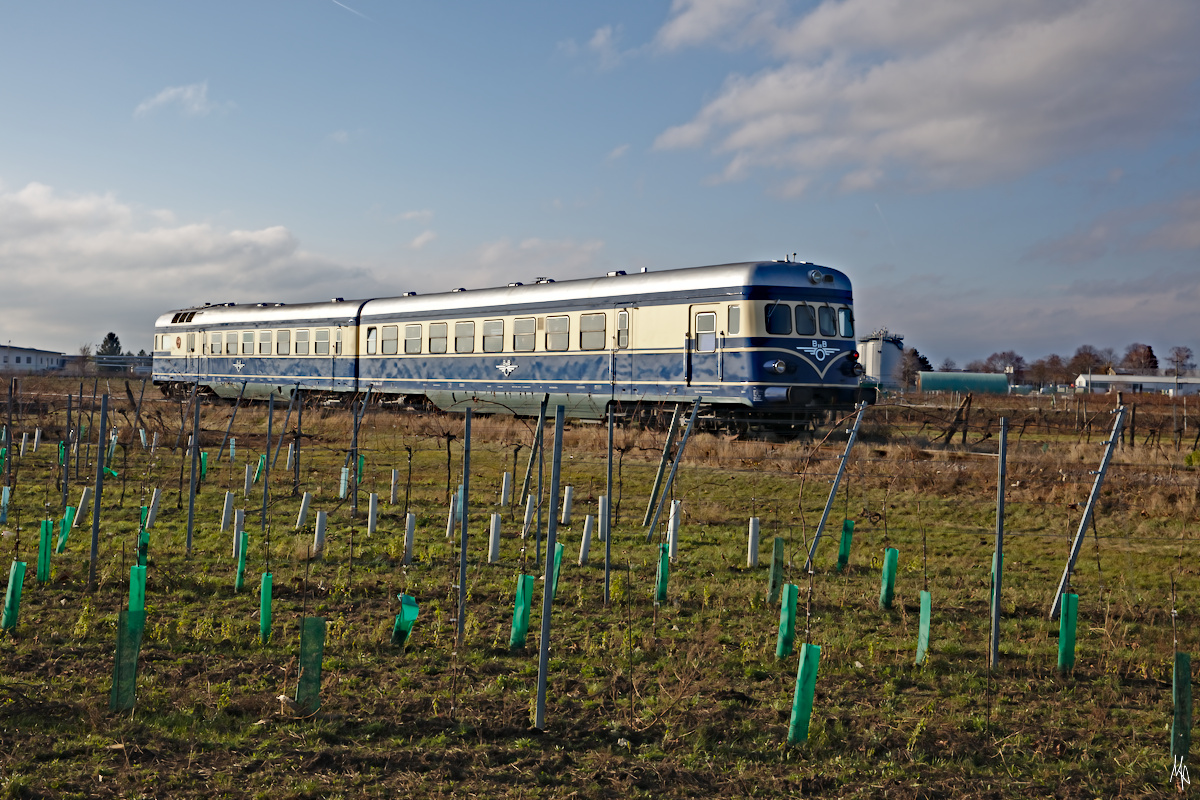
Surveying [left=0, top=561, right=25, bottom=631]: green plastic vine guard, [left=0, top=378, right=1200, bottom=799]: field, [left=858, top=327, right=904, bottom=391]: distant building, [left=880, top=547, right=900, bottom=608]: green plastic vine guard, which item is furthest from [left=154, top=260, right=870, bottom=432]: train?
[left=858, top=327, right=904, bottom=391]: distant building

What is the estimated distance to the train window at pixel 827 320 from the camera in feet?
59.5

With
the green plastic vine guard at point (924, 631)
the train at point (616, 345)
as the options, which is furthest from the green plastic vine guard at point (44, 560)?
the train at point (616, 345)

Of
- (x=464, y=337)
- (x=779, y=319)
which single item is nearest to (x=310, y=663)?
(x=779, y=319)

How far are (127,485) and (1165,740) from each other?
13559 millimetres

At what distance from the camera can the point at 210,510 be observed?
11.6 meters

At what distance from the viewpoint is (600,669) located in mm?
5816

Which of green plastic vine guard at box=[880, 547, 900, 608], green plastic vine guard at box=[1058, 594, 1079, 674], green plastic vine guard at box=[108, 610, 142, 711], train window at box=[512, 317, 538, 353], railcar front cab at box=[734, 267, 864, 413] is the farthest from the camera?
train window at box=[512, 317, 538, 353]

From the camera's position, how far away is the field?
14.2 ft

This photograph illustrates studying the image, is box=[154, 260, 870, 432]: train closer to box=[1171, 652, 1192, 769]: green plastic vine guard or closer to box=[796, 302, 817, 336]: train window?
box=[796, 302, 817, 336]: train window

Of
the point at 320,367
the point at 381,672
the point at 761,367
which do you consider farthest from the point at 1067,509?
the point at 320,367

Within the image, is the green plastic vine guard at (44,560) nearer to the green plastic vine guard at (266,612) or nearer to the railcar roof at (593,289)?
the green plastic vine guard at (266,612)

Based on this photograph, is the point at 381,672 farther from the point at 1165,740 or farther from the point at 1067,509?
the point at 1067,509

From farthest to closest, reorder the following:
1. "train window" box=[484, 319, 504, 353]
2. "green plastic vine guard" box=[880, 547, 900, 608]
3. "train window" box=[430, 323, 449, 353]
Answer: "train window" box=[430, 323, 449, 353]
"train window" box=[484, 319, 504, 353]
"green plastic vine guard" box=[880, 547, 900, 608]

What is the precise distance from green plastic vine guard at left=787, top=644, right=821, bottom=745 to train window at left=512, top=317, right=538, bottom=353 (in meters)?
17.4
